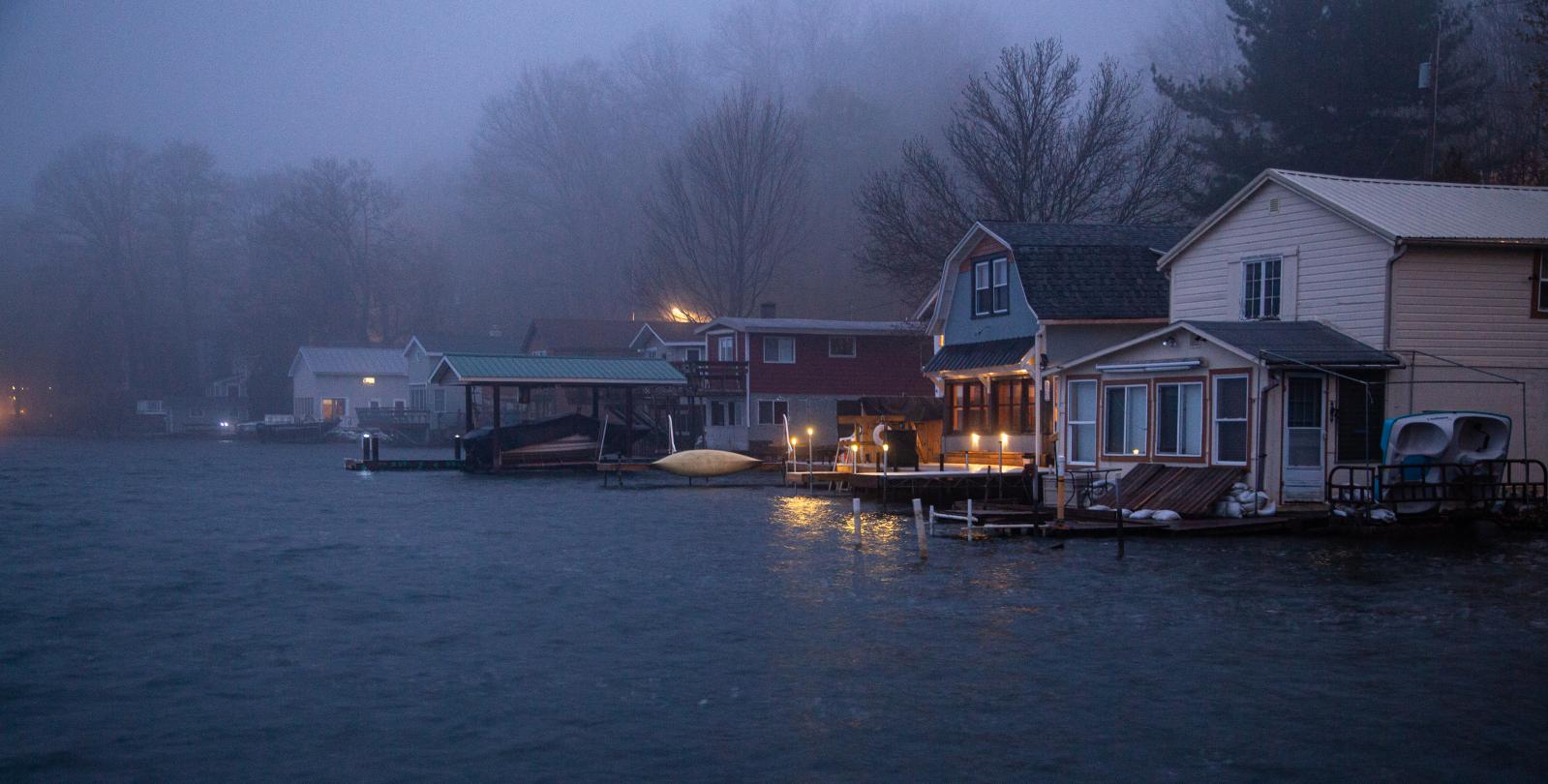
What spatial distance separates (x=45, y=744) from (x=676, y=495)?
1240 inches

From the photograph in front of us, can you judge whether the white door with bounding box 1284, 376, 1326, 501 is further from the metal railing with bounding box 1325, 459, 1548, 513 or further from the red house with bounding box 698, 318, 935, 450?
the red house with bounding box 698, 318, 935, 450

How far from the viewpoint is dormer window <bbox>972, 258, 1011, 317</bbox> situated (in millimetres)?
39281

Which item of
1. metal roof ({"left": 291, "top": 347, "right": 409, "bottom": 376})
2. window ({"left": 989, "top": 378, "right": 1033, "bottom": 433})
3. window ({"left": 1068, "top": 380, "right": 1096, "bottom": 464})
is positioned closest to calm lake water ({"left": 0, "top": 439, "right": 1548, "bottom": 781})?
window ({"left": 1068, "top": 380, "right": 1096, "bottom": 464})

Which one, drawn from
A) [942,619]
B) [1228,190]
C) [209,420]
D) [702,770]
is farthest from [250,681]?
[209,420]

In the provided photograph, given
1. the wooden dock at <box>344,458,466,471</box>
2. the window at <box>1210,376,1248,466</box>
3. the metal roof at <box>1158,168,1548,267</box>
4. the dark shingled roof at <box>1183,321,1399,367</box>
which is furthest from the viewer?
the wooden dock at <box>344,458,466,471</box>

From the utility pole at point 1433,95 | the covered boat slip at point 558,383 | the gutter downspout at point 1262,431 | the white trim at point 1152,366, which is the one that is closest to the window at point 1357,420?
the gutter downspout at point 1262,431

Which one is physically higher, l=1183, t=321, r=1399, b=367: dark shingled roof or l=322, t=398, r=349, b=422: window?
l=1183, t=321, r=1399, b=367: dark shingled roof

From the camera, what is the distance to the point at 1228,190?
164 feet

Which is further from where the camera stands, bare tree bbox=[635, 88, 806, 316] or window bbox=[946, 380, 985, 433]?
bare tree bbox=[635, 88, 806, 316]

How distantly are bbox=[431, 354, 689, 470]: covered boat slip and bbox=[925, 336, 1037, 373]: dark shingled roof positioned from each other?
52.4 ft

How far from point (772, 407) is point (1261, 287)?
110 ft

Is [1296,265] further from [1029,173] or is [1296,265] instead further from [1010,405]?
[1029,173]

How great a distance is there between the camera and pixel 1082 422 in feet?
106

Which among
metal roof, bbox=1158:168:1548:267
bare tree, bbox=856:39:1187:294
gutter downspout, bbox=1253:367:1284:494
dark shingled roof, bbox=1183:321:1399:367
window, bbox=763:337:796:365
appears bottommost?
gutter downspout, bbox=1253:367:1284:494
